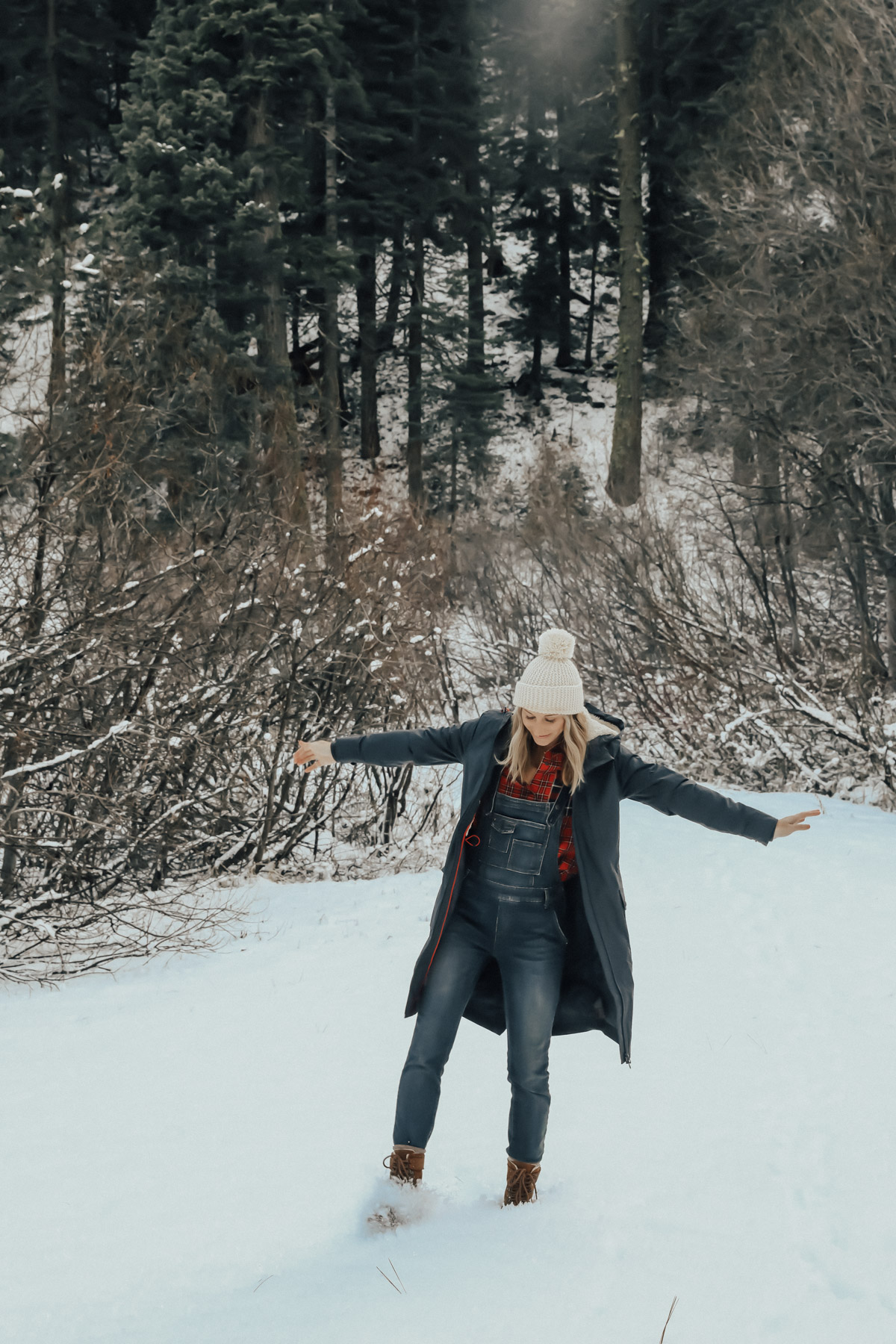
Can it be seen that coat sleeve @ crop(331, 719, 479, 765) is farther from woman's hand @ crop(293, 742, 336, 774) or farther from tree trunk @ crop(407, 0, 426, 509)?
tree trunk @ crop(407, 0, 426, 509)

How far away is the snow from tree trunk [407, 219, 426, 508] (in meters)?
18.6

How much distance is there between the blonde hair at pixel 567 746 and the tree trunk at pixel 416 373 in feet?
66.6

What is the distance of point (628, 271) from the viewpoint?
23141mm

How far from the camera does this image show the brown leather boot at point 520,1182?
3.15 m

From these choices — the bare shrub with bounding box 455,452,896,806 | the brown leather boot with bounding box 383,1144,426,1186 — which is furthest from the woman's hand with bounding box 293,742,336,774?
the bare shrub with bounding box 455,452,896,806

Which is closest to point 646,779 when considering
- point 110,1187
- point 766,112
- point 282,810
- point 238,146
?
point 110,1187

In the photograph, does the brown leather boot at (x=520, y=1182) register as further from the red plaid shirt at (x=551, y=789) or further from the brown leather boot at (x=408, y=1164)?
the red plaid shirt at (x=551, y=789)

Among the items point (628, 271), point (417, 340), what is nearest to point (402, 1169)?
point (628, 271)

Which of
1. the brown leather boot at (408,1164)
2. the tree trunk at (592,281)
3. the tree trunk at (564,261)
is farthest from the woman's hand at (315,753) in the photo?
the tree trunk at (592,281)

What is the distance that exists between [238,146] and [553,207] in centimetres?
1210

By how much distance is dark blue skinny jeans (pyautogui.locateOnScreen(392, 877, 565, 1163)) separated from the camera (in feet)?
10.1

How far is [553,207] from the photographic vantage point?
1139 inches

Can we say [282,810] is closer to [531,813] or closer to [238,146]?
[531,813]

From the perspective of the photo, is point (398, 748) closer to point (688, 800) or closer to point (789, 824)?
point (688, 800)
